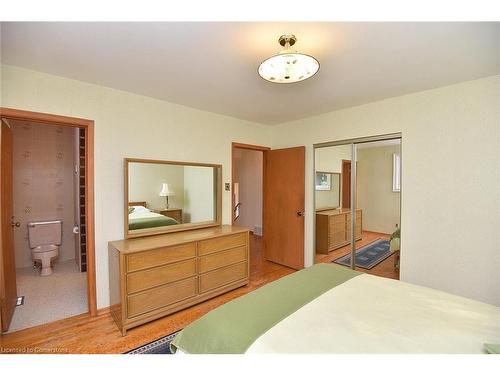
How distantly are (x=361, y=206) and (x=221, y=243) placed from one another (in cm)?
196

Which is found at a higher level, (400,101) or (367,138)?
(400,101)

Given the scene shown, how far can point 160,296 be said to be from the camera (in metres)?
2.22

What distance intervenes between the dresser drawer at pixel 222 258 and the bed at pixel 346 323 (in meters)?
1.17

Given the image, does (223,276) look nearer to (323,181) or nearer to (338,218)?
(338,218)

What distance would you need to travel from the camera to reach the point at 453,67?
1944mm

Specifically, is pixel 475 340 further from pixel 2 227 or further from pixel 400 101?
pixel 2 227

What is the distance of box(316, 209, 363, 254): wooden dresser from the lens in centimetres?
321

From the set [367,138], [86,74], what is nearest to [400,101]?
[367,138]

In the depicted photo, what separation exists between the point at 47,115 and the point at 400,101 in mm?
3632

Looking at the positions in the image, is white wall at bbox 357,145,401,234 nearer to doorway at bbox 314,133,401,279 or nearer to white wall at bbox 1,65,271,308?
doorway at bbox 314,133,401,279

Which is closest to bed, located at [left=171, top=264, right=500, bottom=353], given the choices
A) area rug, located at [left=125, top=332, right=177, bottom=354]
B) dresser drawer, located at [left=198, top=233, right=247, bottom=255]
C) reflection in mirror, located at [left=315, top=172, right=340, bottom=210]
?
area rug, located at [left=125, top=332, right=177, bottom=354]

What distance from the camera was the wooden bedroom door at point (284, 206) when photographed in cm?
358

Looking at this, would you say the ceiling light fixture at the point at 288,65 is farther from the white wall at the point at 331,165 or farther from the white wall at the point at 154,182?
the white wall at the point at 331,165

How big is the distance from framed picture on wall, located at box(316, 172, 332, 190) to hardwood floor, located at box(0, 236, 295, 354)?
7.24ft
